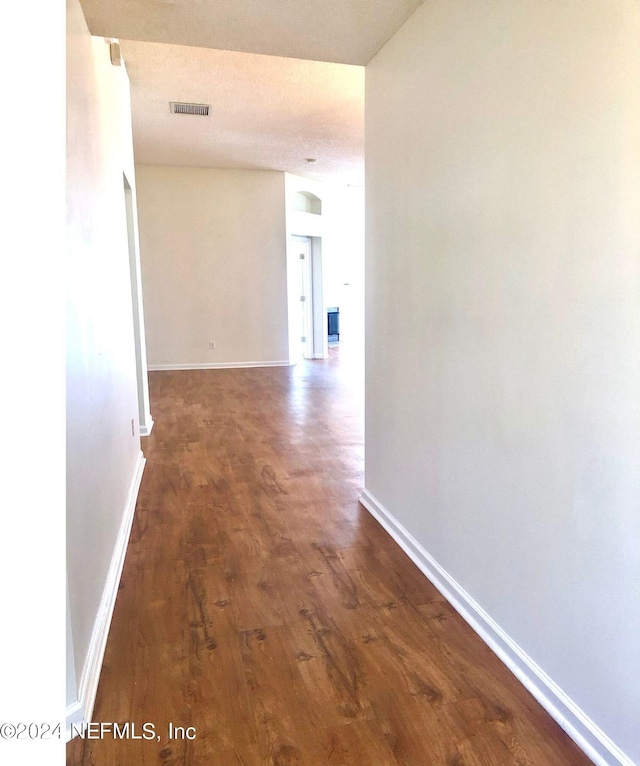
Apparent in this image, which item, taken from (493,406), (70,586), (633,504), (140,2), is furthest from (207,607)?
(140,2)

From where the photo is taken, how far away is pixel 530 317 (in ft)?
5.29

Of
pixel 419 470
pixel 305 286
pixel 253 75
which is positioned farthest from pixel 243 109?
pixel 305 286

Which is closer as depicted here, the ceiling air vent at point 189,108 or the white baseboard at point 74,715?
the white baseboard at point 74,715

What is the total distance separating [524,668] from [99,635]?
144 cm

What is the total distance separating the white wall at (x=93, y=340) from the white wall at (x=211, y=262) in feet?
15.6

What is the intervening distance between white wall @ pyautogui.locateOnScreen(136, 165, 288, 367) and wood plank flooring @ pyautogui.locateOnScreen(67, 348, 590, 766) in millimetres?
4963

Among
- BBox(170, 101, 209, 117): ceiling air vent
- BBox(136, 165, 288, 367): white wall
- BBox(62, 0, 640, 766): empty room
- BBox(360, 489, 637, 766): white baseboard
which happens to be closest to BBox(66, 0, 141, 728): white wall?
BBox(62, 0, 640, 766): empty room

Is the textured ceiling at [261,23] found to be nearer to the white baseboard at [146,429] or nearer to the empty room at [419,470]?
the empty room at [419,470]

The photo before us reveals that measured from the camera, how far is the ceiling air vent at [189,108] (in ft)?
16.5

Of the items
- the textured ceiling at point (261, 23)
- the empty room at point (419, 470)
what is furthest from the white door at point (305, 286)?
the textured ceiling at point (261, 23)

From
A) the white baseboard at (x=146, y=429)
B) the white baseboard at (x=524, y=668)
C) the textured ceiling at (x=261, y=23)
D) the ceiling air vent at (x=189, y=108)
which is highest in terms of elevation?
the ceiling air vent at (x=189, y=108)

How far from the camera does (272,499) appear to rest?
3264 mm

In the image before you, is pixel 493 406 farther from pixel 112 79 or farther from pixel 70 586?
Result: pixel 112 79

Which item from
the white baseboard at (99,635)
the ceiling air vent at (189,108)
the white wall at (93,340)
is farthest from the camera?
the ceiling air vent at (189,108)
